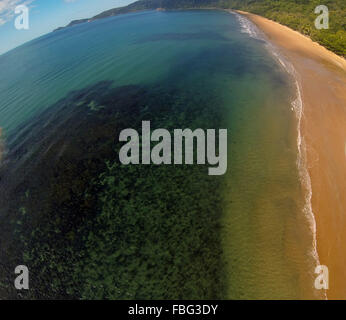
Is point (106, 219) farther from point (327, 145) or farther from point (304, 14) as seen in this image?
point (304, 14)

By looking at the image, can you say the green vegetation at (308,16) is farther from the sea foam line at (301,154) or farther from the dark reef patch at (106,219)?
the dark reef patch at (106,219)

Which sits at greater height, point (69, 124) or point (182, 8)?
point (182, 8)

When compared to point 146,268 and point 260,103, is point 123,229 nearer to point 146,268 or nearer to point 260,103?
point 146,268

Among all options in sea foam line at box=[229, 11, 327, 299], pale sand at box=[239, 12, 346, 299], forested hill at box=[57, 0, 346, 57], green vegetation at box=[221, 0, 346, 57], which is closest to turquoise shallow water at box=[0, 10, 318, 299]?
sea foam line at box=[229, 11, 327, 299]

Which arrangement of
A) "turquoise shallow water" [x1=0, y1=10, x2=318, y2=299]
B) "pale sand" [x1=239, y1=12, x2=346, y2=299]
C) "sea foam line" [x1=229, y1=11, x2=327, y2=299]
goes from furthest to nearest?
"sea foam line" [x1=229, y1=11, x2=327, y2=299], "turquoise shallow water" [x1=0, y1=10, x2=318, y2=299], "pale sand" [x1=239, y1=12, x2=346, y2=299]

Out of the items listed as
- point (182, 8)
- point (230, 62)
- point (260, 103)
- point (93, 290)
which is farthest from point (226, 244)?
point (182, 8)

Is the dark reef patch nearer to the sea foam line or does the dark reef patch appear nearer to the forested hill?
the sea foam line
